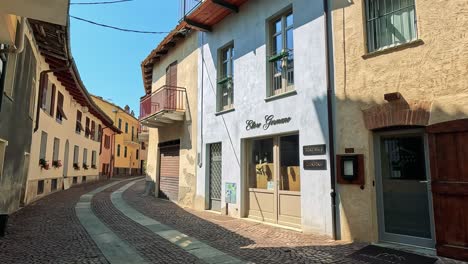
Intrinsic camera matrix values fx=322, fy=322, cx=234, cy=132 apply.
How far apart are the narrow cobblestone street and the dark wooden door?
1476mm

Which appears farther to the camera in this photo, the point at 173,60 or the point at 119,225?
the point at 173,60

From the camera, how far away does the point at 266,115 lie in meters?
8.78

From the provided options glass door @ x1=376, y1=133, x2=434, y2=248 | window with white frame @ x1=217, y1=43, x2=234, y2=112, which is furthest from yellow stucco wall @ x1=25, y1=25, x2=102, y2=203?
glass door @ x1=376, y1=133, x2=434, y2=248

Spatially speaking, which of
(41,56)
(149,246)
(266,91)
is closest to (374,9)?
(266,91)

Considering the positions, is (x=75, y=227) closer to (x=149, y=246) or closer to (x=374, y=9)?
(x=149, y=246)

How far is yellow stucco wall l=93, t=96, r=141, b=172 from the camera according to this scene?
119ft

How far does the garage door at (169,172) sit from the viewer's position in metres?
13.6

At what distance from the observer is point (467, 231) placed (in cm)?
495

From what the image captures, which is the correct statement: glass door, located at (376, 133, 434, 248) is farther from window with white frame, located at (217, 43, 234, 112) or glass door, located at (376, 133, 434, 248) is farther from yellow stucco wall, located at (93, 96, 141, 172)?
yellow stucco wall, located at (93, 96, 141, 172)

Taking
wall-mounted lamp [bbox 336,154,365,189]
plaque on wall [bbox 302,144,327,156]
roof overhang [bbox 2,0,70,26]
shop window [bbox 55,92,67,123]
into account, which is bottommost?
wall-mounted lamp [bbox 336,154,365,189]

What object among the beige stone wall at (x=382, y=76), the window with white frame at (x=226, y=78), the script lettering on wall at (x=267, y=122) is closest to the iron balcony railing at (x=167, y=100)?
the window with white frame at (x=226, y=78)

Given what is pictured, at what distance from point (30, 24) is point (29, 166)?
518 centimetres

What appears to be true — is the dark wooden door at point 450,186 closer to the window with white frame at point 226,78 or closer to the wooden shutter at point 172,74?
the window with white frame at point 226,78

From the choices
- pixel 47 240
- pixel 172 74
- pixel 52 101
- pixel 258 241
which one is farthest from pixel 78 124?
pixel 258 241
